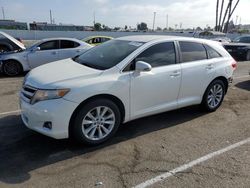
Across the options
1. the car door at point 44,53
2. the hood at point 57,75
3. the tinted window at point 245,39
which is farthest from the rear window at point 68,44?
the tinted window at point 245,39

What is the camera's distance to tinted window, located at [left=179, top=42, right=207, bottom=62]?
5012 millimetres

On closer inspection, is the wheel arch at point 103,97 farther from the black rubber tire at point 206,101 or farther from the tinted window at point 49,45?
the tinted window at point 49,45

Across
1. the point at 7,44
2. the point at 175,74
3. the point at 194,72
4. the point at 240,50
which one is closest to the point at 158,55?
the point at 175,74

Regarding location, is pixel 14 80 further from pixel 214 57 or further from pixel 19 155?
pixel 214 57

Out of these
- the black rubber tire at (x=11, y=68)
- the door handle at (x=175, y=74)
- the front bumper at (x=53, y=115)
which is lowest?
the black rubber tire at (x=11, y=68)

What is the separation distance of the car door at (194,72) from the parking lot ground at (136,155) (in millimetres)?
486

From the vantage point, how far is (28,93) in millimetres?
3859

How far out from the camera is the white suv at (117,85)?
3672mm

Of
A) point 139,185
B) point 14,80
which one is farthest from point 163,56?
point 14,80

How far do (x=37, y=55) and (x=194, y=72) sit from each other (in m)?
6.55

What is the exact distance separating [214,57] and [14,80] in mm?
6408

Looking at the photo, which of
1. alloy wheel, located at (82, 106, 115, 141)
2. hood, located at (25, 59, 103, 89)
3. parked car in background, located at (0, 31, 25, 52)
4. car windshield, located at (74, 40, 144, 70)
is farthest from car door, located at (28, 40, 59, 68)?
alloy wheel, located at (82, 106, 115, 141)

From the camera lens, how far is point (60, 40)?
1000 cm

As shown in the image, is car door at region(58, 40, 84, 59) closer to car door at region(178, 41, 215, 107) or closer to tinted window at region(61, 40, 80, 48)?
tinted window at region(61, 40, 80, 48)
